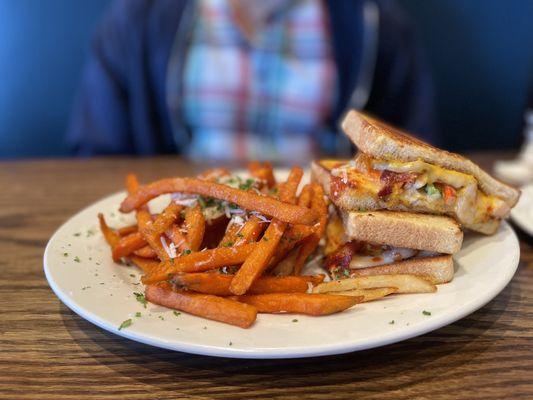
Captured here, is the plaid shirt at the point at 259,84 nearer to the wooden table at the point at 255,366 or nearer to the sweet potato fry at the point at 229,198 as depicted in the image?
the sweet potato fry at the point at 229,198

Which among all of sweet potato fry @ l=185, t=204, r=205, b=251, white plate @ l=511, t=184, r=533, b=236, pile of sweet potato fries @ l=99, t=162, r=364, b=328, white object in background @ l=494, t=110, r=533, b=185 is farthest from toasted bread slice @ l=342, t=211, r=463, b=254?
white object in background @ l=494, t=110, r=533, b=185

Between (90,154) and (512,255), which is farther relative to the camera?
(90,154)

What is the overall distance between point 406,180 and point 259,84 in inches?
89.4

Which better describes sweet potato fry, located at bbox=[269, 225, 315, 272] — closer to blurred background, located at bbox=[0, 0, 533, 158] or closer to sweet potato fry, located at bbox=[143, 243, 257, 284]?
sweet potato fry, located at bbox=[143, 243, 257, 284]

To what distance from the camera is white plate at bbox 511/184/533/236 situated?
1.70 m

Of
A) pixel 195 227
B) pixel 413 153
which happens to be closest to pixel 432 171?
pixel 413 153

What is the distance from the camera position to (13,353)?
1.11 meters

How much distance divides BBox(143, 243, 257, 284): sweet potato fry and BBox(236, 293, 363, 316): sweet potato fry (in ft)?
0.30

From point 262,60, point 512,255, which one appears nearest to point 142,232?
point 512,255

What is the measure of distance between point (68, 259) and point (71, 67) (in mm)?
3085

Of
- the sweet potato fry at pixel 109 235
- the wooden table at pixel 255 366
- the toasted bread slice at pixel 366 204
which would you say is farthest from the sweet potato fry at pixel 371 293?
the sweet potato fry at pixel 109 235

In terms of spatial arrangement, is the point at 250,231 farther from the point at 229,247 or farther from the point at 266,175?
the point at 266,175

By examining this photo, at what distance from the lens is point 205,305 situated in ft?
3.61

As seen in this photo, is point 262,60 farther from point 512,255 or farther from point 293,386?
point 293,386
